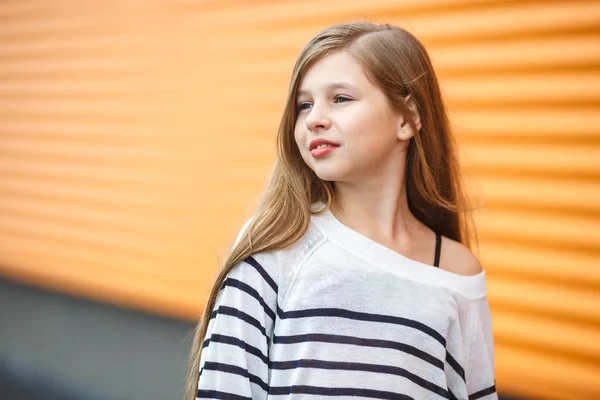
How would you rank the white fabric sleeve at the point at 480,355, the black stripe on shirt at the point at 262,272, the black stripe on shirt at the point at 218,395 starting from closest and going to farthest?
the black stripe on shirt at the point at 218,395
the black stripe on shirt at the point at 262,272
the white fabric sleeve at the point at 480,355

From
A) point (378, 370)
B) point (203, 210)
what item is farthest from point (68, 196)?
point (378, 370)

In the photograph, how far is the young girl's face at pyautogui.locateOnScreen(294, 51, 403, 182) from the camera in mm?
1955

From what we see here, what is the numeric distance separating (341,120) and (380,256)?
40 cm

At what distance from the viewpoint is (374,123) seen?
2.00m

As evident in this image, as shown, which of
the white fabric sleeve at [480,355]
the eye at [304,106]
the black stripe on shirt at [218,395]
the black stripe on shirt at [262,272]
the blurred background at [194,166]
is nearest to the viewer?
the black stripe on shirt at [218,395]

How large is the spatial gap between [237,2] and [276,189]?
3.02m

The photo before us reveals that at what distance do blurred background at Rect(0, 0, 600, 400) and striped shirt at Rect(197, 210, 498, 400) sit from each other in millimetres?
416

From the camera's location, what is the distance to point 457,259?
7.41 ft

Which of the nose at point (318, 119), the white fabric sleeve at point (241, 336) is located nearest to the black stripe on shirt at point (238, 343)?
the white fabric sleeve at point (241, 336)

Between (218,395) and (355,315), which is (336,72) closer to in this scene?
(355,315)

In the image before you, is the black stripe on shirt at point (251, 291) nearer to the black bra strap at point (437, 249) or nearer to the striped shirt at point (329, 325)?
the striped shirt at point (329, 325)

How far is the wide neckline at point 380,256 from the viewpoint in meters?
2.03

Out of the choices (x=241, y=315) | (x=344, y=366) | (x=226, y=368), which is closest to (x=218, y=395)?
(x=226, y=368)

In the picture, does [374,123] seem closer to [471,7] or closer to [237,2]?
[471,7]
